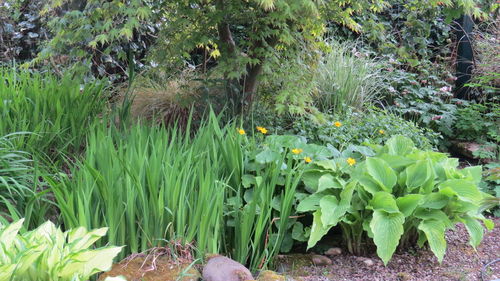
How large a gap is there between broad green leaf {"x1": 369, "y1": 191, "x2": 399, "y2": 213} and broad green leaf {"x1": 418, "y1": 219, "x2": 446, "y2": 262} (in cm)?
18

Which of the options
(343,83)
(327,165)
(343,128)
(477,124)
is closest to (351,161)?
(327,165)

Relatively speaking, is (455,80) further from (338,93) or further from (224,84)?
(224,84)

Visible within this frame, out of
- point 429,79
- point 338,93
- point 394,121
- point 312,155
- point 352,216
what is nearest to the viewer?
point 352,216

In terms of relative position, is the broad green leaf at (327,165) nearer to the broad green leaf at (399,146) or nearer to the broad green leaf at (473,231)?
the broad green leaf at (399,146)

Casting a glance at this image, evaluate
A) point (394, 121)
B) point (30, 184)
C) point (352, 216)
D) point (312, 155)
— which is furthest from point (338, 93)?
point (30, 184)

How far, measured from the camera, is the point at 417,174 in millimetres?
2691

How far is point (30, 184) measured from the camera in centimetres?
268

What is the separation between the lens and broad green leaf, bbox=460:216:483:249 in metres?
2.65

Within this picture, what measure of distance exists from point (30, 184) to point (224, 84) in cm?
186

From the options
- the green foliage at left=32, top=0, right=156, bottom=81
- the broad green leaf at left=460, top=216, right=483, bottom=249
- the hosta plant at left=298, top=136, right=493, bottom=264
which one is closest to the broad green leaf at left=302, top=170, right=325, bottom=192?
the hosta plant at left=298, top=136, right=493, bottom=264

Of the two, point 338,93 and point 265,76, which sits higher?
point 265,76

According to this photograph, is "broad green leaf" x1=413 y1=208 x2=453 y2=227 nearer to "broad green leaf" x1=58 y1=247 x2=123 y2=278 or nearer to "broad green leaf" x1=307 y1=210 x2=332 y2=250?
"broad green leaf" x1=307 y1=210 x2=332 y2=250

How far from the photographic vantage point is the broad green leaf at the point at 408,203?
2512 mm

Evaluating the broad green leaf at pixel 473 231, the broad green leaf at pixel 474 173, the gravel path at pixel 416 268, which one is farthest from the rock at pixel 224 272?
the broad green leaf at pixel 474 173
